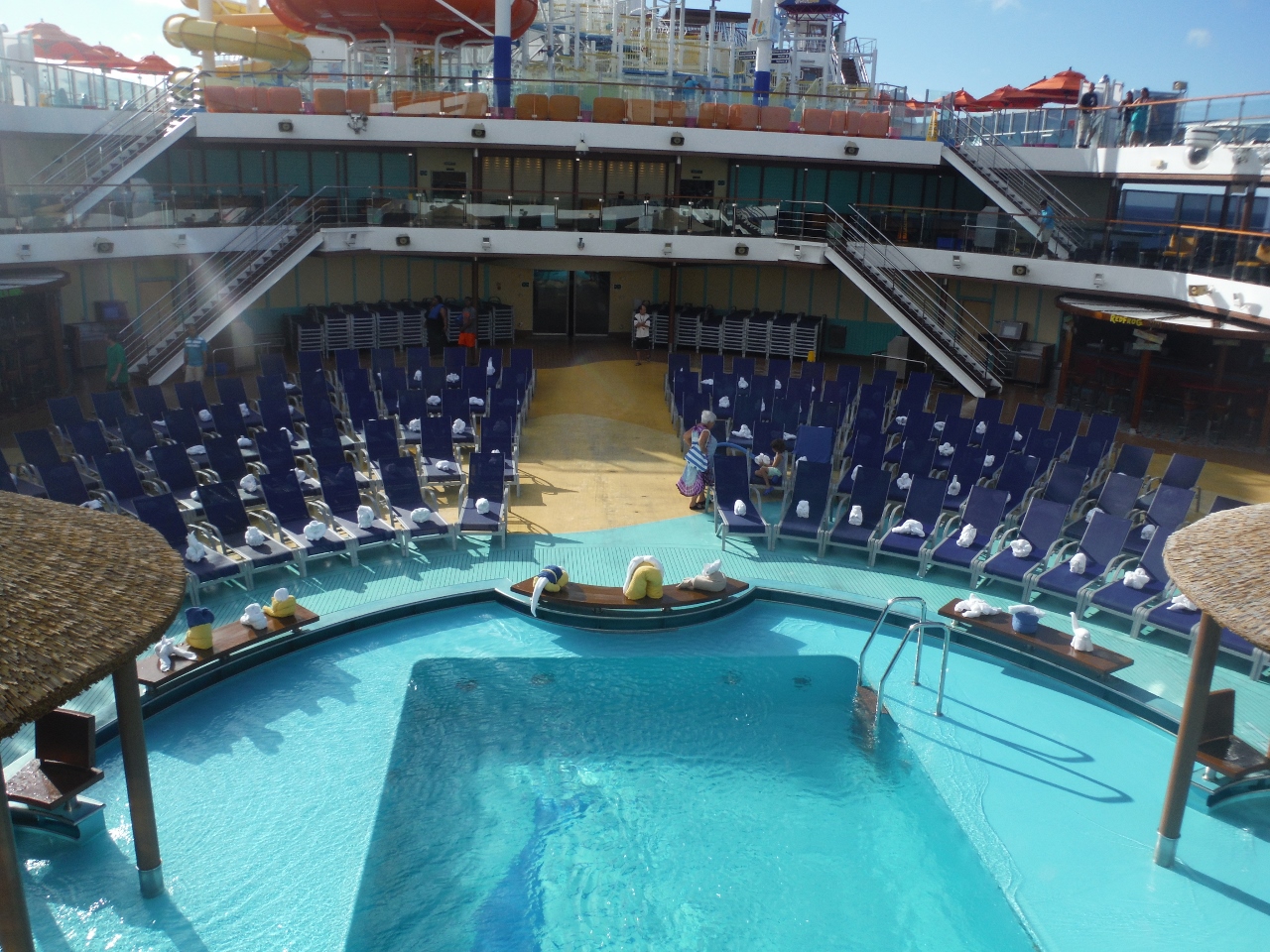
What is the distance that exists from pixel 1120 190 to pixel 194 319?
18.3 metres

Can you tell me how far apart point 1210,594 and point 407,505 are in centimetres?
891

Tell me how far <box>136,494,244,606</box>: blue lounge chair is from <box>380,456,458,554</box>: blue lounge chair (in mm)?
1922

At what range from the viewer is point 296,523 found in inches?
466

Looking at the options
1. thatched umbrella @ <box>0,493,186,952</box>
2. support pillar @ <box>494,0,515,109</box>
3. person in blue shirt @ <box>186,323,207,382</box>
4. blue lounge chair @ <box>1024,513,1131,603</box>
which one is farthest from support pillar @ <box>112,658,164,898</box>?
support pillar @ <box>494,0,515,109</box>

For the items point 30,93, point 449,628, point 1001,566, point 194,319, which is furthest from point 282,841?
point 30,93

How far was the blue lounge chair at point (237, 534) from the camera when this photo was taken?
11.0 m

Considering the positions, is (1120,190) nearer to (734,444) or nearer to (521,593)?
(734,444)

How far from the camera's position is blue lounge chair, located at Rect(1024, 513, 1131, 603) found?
11047mm

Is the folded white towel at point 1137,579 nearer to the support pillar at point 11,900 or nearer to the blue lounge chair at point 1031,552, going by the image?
the blue lounge chair at point 1031,552

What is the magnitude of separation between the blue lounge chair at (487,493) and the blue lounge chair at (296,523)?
1.51 m

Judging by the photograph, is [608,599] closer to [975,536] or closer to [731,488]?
[731,488]

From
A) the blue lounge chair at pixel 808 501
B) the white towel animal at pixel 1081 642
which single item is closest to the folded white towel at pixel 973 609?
the white towel animal at pixel 1081 642

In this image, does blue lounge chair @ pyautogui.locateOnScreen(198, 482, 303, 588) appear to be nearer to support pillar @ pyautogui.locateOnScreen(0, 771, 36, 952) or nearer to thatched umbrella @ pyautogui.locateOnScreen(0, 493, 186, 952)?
thatched umbrella @ pyautogui.locateOnScreen(0, 493, 186, 952)

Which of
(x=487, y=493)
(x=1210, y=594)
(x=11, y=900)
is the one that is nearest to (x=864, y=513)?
(x=487, y=493)
